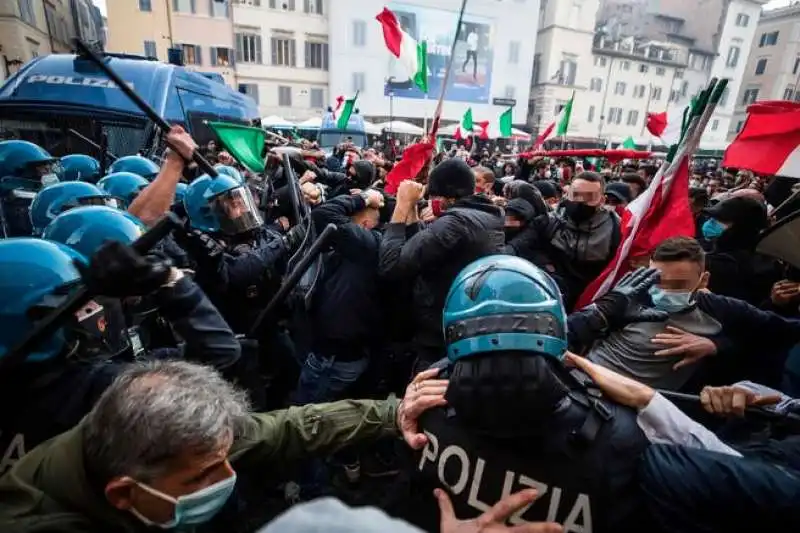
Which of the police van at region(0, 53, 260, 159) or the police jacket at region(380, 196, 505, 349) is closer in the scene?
the police jacket at region(380, 196, 505, 349)

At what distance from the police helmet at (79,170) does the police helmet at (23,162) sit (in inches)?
22.9

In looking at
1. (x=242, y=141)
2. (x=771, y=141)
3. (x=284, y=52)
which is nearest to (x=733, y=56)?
(x=284, y=52)

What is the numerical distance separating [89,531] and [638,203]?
3.47m

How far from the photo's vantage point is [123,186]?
4.10 m

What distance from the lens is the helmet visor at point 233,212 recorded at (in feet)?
10.3

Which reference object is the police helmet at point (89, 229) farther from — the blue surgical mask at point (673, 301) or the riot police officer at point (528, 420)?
the blue surgical mask at point (673, 301)

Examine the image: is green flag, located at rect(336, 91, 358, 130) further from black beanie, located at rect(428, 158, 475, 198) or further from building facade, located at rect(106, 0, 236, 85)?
building facade, located at rect(106, 0, 236, 85)

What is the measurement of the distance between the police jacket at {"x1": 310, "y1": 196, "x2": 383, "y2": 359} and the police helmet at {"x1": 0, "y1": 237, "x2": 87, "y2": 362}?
147 cm

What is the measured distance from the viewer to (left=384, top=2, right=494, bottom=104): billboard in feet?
113

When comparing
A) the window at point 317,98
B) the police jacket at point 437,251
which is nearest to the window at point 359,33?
the window at point 317,98

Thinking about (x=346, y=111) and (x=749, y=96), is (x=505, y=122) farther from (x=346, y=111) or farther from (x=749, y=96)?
(x=749, y=96)

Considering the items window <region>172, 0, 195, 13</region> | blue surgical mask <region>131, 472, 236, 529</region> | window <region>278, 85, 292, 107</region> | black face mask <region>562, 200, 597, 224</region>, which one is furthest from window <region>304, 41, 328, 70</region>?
blue surgical mask <region>131, 472, 236, 529</region>

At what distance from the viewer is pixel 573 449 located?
1.16 metres

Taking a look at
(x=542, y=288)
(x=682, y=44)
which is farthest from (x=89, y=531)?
(x=682, y=44)
